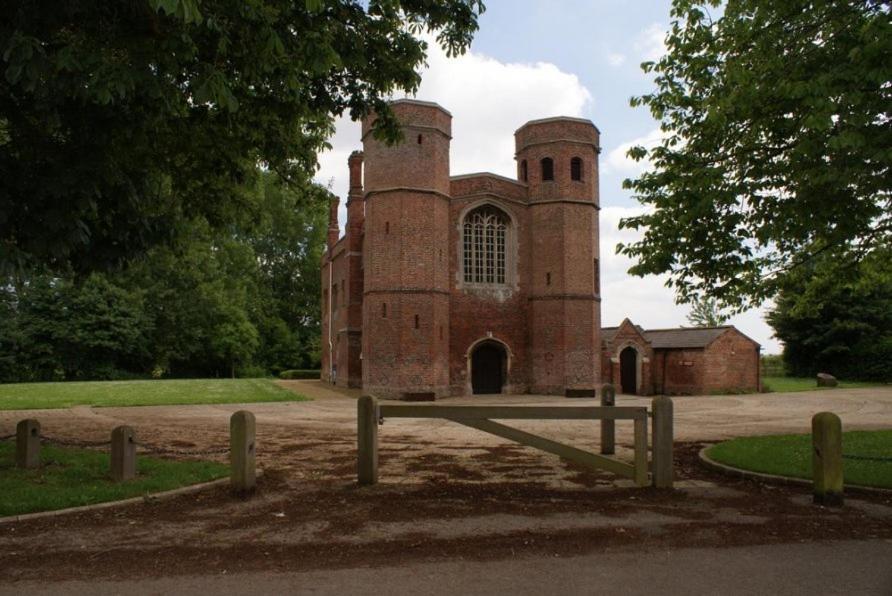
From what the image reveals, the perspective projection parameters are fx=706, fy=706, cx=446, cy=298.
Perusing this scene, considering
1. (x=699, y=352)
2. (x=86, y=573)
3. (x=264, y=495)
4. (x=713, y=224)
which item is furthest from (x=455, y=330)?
(x=86, y=573)

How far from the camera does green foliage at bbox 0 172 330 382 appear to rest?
44.3m

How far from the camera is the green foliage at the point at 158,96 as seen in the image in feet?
21.1

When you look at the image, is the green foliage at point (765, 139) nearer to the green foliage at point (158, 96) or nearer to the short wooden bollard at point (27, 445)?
the green foliage at point (158, 96)

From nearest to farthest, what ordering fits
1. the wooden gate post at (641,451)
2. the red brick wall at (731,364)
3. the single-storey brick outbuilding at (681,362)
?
the wooden gate post at (641,451) → the single-storey brick outbuilding at (681,362) → the red brick wall at (731,364)

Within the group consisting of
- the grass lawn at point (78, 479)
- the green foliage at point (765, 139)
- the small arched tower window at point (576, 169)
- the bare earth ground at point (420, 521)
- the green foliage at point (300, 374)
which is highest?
the small arched tower window at point (576, 169)

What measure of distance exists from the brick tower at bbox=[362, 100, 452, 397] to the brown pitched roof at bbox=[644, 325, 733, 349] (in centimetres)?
1356

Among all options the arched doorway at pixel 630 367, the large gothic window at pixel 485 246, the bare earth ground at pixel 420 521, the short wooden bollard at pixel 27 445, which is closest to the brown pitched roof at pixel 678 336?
the arched doorway at pixel 630 367

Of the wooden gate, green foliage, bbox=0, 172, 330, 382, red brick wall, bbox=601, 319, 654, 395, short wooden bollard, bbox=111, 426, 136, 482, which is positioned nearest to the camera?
the wooden gate

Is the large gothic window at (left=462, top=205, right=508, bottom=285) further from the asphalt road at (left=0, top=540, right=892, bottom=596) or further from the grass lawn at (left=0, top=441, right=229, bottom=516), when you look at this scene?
the asphalt road at (left=0, top=540, right=892, bottom=596)

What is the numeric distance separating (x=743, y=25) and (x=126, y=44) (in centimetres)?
812

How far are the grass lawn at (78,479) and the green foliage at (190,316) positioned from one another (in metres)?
28.9

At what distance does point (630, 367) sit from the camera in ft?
118

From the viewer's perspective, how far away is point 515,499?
293 inches

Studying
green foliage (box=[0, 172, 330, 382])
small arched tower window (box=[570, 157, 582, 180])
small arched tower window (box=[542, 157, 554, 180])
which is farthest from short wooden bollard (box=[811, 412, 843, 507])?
green foliage (box=[0, 172, 330, 382])
